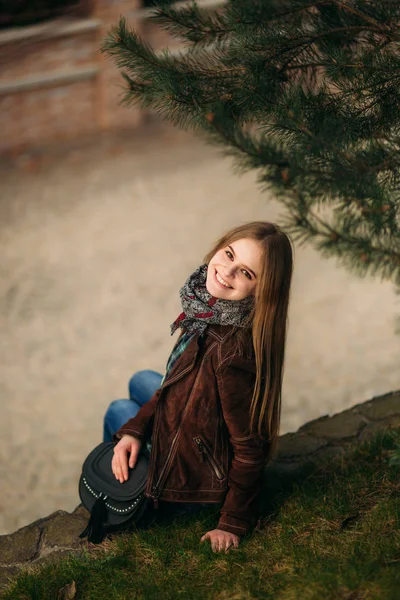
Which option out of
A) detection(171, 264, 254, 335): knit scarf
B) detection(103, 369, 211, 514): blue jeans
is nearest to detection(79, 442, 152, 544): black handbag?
detection(103, 369, 211, 514): blue jeans

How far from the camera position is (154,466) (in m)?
2.35

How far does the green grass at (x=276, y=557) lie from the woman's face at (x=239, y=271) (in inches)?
31.0

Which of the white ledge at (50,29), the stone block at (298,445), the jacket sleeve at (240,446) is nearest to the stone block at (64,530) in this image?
the jacket sleeve at (240,446)

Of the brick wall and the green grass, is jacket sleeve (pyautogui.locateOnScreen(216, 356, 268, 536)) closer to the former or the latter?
the green grass

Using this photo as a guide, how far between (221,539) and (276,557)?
182mm

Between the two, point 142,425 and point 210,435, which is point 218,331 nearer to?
point 210,435

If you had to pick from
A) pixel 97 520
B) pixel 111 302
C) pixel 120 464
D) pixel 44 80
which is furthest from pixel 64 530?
pixel 44 80

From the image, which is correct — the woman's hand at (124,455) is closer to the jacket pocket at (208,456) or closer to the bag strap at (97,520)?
the bag strap at (97,520)

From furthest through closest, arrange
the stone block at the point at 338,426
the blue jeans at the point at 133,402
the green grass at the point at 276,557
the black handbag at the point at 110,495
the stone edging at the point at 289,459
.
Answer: the stone block at the point at 338,426, the blue jeans at the point at 133,402, the stone edging at the point at 289,459, the black handbag at the point at 110,495, the green grass at the point at 276,557

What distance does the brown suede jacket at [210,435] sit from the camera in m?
2.27

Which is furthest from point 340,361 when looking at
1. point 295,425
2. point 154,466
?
point 154,466

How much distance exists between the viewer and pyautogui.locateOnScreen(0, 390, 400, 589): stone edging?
2.64 meters

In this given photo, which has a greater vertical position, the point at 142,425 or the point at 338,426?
the point at 142,425

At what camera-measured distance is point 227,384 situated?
225 centimetres
